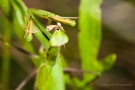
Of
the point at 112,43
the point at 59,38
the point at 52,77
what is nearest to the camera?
the point at 59,38

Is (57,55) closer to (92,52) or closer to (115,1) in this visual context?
(92,52)

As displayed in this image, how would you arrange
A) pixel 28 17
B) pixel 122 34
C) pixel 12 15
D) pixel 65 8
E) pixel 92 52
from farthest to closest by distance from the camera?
pixel 65 8
pixel 122 34
pixel 92 52
pixel 12 15
pixel 28 17

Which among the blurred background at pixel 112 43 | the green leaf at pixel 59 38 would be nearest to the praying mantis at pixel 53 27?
the green leaf at pixel 59 38

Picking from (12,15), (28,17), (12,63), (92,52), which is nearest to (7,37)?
(12,15)

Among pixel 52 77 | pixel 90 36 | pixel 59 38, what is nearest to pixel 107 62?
pixel 90 36

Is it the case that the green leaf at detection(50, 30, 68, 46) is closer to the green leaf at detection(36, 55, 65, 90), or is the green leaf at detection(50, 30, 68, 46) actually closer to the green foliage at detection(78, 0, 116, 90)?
the green leaf at detection(36, 55, 65, 90)

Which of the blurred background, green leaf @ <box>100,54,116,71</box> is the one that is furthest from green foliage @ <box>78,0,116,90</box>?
the blurred background

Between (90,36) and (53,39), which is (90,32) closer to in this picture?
(90,36)
